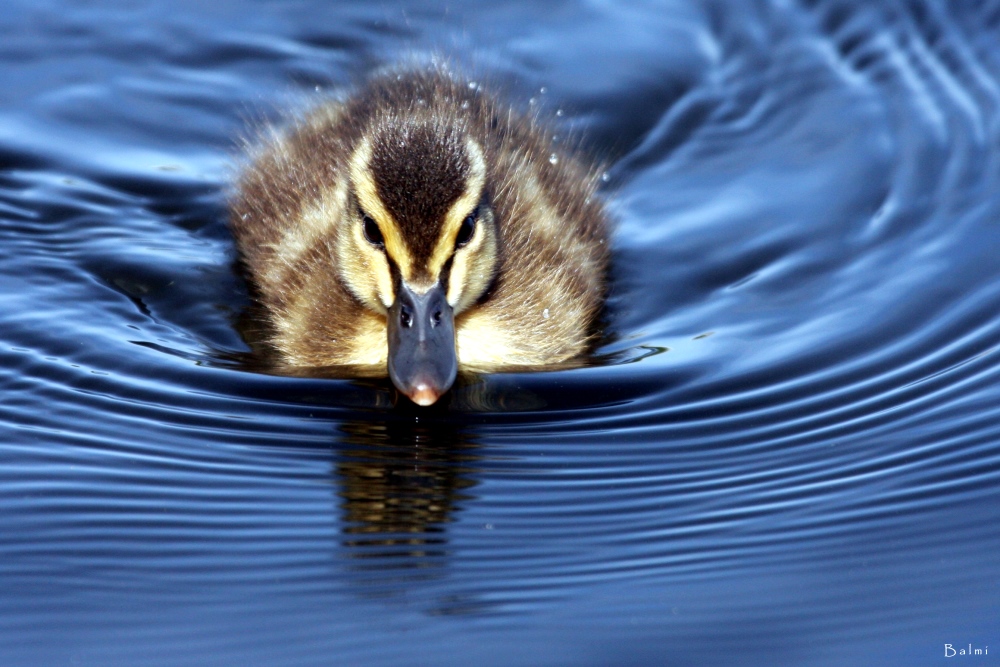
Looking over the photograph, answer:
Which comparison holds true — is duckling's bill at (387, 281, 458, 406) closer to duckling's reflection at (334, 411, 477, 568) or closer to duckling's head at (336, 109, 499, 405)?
duckling's head at (336, 109, 499, 405)

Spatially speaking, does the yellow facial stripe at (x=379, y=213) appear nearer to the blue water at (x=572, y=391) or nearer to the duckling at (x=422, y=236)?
the duckling at (x=422, y=236)

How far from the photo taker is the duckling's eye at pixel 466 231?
4250 millimetres

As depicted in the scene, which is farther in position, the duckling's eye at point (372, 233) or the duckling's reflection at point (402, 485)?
the duckling's eye at point (372, 233)

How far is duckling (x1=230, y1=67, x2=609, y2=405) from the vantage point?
416 cm

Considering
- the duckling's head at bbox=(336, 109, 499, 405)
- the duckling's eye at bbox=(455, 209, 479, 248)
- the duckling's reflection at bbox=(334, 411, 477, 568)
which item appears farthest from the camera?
the duckling's eye at bbox=(455, 209, 479, 248)

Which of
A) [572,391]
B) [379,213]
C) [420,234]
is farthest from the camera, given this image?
[572,391]

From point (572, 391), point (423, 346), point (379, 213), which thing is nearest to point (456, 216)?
point (379, 213)

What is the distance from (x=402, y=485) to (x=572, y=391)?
0.75 metres

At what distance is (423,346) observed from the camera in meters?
4.13

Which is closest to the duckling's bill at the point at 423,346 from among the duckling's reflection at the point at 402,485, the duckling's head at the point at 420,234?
the duckling's head at the point at 420,234

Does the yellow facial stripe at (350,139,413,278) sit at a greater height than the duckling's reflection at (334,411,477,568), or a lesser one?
greater

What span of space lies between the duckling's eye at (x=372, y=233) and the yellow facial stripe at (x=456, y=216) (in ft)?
0.61

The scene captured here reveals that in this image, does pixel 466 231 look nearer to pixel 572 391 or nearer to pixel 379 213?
pixel 379 213

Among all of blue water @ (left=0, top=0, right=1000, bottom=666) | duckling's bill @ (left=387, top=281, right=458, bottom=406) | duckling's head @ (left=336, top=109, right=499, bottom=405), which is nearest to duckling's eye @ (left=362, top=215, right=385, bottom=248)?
duckling's head @ (left=336, top=109, right=499, bottom=405)
